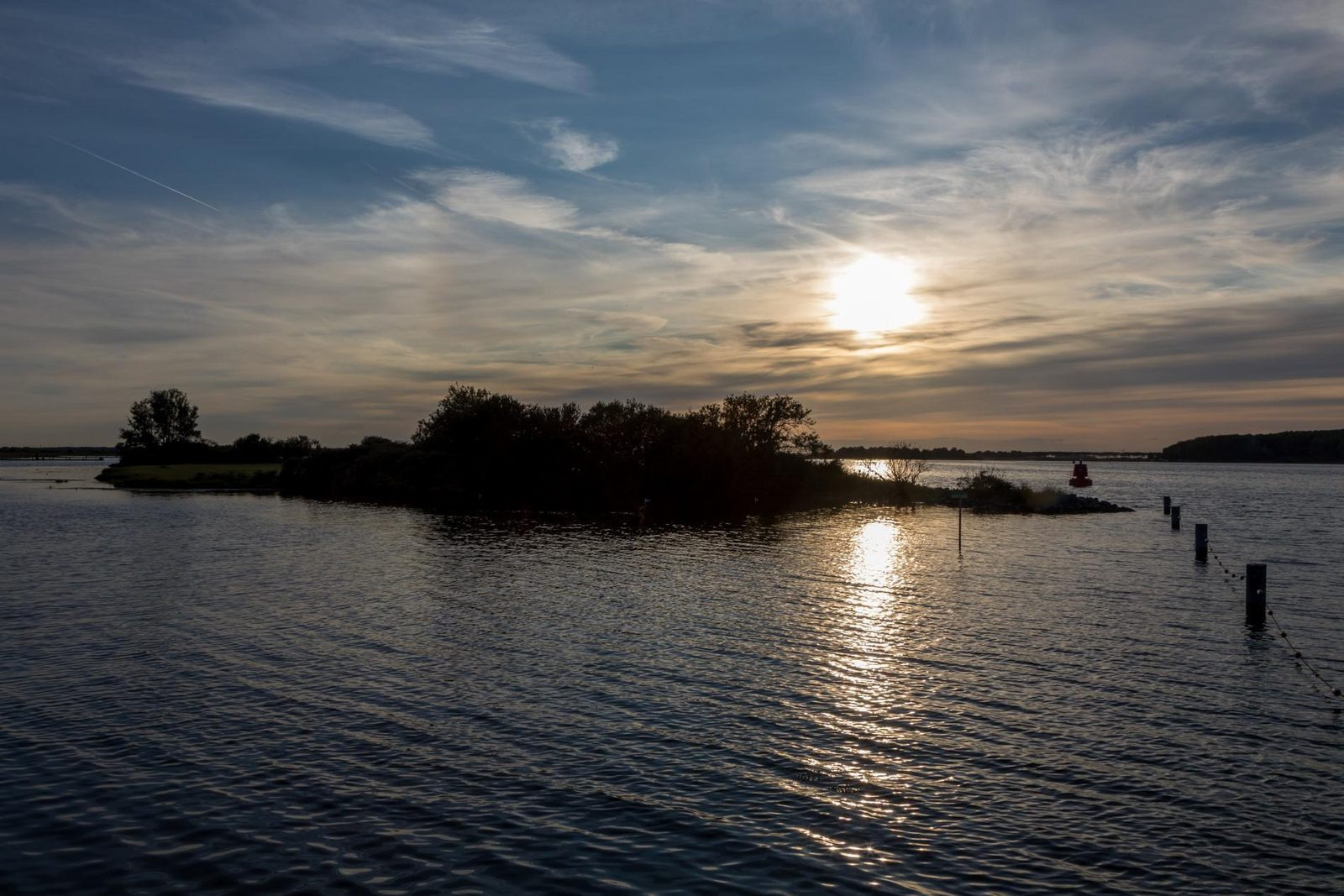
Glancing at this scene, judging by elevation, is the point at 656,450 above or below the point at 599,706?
above

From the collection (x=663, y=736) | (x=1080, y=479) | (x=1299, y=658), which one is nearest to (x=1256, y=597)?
(x=1299, y=658)

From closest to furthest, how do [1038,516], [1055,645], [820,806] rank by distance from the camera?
[820,806]
[1055,645]
[1038,516]

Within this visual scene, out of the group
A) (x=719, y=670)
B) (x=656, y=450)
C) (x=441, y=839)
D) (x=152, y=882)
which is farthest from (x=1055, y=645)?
(x=656, y=450)

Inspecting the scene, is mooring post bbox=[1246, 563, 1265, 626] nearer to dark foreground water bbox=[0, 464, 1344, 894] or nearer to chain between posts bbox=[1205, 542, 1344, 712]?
chain between posts bbox=[1205, 542, 1344, 712]

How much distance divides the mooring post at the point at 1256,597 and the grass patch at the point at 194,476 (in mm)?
139418

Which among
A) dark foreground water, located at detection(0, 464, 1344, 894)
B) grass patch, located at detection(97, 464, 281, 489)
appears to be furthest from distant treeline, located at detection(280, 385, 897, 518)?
dark foreground water, located at detection(0, 464, 1344, 894)

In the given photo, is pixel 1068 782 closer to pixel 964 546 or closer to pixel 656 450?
pixel 964 546

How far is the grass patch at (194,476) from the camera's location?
472 ft

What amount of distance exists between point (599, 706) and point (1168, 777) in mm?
11958

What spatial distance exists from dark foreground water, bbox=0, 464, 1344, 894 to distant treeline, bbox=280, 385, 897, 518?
2646 inches

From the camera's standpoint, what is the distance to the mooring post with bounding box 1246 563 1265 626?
32344mm

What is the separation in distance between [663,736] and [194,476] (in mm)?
158817

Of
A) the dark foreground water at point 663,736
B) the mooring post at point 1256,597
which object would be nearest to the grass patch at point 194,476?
the dark foreground water at point 663,736

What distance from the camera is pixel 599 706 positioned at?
Result: 2139cm
